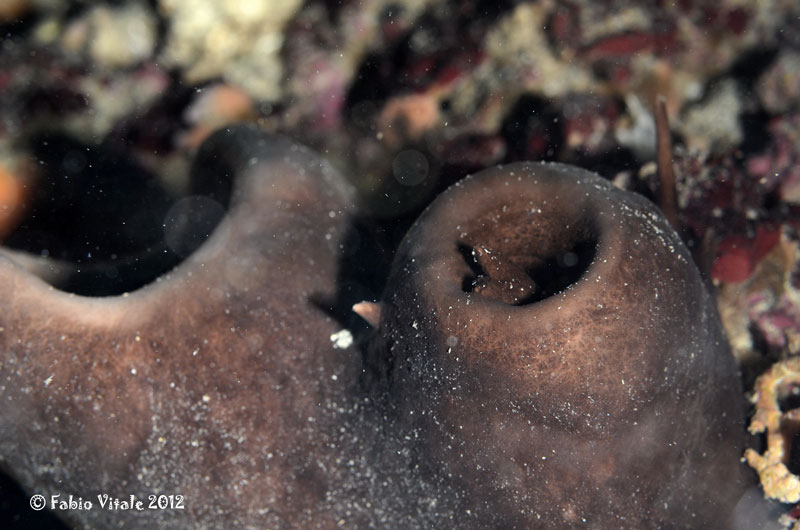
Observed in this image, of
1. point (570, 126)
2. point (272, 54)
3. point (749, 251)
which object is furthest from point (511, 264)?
point (272, 54)

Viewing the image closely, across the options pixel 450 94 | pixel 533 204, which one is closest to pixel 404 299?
pixel 533 204

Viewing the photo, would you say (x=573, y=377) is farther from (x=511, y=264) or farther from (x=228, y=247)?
(x=228, y=247)

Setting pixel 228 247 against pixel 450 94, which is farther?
pixel 450 94

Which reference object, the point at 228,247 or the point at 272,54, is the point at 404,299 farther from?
the point at 272,54

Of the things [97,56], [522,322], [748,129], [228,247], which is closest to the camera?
[522,322]

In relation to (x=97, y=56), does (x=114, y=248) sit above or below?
below

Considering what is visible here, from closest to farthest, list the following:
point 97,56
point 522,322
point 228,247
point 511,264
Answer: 1. point 522,322
2. point 511,264
3. point 228,247
4. point 97,56

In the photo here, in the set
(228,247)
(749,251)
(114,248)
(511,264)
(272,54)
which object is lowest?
(114,248)
